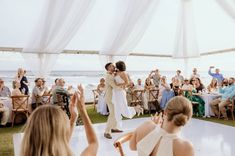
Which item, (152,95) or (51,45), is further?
(152,95)

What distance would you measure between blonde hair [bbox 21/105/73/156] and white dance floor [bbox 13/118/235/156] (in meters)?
3.07

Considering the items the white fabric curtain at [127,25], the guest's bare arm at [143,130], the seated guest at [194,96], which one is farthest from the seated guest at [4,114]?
the guest's bare arm at [143,130]

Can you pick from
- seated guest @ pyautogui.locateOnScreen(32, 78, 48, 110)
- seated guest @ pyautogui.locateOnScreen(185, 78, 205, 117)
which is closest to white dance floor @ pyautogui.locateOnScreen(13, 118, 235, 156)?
seated guest @ pyautogui.locateOnScreen(185, 78, 205, 117)

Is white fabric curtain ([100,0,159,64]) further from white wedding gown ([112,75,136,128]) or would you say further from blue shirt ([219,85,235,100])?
blue shirt ([219,85,235,100])

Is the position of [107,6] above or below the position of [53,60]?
above

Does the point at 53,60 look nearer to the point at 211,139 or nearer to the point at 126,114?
the point at 126,114

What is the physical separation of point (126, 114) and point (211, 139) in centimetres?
173

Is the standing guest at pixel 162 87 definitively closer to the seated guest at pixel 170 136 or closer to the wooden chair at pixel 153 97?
the wooden chair at pixel 153 97

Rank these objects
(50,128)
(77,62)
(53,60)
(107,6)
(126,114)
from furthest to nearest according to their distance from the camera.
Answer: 1. (77,62)
2. (107,6)
3. (53,60)
4. (126,114)
5. (50,128)

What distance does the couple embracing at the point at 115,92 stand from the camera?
5168mm

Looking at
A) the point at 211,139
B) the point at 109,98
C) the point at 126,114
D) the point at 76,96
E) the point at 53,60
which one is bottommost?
the point at 211,139

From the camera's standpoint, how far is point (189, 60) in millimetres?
10844

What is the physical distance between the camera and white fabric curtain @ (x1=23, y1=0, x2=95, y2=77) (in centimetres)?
606

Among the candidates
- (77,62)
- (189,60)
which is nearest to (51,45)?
(189,60)
